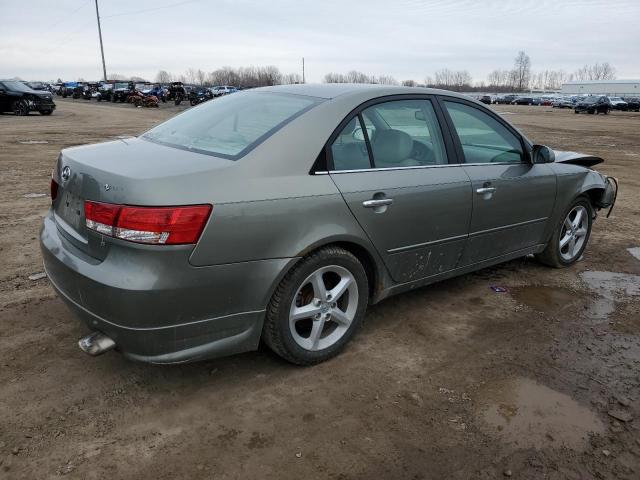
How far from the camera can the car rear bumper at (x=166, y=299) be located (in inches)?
96.3

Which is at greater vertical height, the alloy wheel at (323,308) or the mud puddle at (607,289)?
the alloy wheel at (323,308)

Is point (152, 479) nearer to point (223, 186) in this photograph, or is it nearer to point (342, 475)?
point (342, 475)

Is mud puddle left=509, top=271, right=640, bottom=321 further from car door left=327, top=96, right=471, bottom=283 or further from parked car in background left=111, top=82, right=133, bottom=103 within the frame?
parked car in background left=111, top=82, right=133, bottom=103

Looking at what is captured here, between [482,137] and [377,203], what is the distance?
4.80 feet

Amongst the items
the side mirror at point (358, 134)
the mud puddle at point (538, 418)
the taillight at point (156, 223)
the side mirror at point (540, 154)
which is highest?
the side mirror at point (358, 134)

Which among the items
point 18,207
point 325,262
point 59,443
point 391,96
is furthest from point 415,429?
point 18,207

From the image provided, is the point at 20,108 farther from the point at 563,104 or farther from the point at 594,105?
the point at 563,104

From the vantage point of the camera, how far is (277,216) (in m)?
2.72

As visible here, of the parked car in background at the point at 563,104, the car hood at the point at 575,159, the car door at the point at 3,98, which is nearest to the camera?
the car hood at the point at 575,159

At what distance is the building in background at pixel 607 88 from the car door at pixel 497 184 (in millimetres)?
112027

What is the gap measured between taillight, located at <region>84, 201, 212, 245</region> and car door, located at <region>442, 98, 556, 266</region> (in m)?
2.14

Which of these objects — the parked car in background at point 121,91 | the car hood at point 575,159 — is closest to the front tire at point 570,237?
the car hood at point 575,159

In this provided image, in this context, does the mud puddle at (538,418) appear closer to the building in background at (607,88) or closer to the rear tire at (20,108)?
the rear tire at (20,108)

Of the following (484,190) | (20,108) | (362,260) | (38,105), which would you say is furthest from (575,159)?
(20,108)
